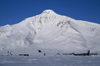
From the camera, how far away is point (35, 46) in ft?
254

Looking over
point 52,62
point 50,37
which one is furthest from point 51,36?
point 52,62

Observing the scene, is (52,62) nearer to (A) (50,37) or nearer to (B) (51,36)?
(A) (50,37)

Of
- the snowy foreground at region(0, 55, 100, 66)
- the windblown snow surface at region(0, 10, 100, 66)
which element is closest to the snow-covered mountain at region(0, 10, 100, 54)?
the windblown snow surface at region(0, 10, 100, 66)

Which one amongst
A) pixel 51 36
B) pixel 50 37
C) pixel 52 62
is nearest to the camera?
pixel 52 62

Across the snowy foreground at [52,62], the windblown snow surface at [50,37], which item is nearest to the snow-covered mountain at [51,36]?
the windblown snow surface at [50,37]

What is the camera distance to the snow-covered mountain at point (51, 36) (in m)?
74.1

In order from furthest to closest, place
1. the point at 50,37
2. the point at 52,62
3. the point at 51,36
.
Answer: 1. the point at 51,36
2. the point at 50,37
3. the point at 52,62

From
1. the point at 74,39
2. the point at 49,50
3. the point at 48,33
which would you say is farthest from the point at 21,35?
the point at 74,39

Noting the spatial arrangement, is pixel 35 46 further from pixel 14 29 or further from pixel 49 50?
pixel 14 29

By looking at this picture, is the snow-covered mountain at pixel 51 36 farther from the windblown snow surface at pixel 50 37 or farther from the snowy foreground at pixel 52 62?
the snowy foreground at pixel 52 62

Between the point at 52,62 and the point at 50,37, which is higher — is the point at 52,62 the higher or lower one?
the lower one

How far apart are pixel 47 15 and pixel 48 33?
2862cm

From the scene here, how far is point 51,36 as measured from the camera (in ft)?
288

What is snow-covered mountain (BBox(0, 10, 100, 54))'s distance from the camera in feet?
243
